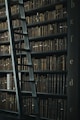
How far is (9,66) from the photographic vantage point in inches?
161

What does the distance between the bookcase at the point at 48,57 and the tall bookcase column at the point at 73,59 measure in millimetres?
57

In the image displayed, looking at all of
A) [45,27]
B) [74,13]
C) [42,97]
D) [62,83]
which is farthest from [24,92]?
[74,13]

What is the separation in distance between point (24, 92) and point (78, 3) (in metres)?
1.44

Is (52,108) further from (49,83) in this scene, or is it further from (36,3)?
(36,3)

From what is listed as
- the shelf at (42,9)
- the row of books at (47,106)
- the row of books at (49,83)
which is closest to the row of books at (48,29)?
the shelf at (42,9)

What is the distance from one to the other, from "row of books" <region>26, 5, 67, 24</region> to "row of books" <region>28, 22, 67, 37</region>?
0.32ft

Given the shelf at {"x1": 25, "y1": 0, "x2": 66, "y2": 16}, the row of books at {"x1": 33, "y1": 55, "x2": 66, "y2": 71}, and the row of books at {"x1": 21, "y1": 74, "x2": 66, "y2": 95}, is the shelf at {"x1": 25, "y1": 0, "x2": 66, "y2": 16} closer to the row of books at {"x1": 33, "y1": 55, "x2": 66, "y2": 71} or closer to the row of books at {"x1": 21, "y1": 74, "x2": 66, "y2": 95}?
the row of books at {"x1": 33, "y1": 55, "x2": 66, "y2": 71}

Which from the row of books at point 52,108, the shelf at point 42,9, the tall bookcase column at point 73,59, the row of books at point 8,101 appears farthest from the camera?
the row of books at point 8,101

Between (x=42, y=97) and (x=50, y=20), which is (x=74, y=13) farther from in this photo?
(x=42, y=97)

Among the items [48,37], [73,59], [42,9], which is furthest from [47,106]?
[42,9]

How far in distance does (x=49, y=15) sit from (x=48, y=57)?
0.55 m

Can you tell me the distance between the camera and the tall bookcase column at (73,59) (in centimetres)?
320

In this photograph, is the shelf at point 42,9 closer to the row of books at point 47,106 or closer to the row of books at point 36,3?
the row of books at point 36,3

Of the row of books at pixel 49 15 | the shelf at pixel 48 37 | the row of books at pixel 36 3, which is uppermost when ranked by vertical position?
the row of books at pixel 36 3
